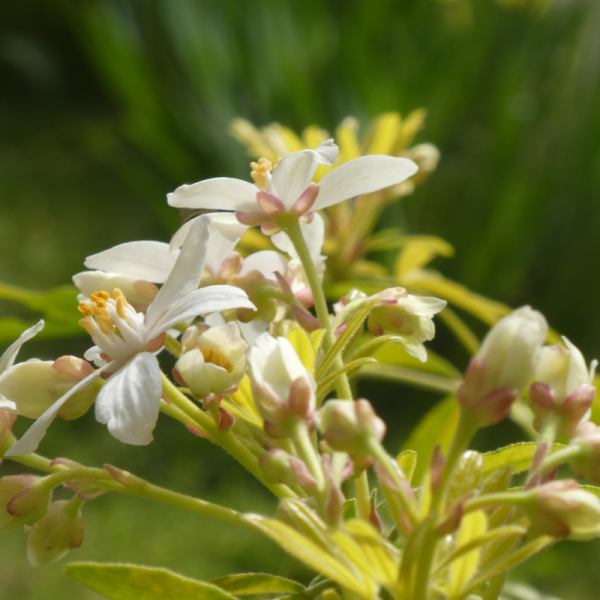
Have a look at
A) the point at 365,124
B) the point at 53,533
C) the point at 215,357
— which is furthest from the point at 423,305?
the point at 365,124

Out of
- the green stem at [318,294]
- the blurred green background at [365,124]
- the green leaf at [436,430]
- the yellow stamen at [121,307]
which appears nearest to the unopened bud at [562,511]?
the green stem at [318,294]

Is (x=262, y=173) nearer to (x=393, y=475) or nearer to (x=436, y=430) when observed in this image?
(x=393, y=475)

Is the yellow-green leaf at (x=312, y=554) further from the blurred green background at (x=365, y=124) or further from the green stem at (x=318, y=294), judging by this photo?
the blurred green background at (x=365, y=124)

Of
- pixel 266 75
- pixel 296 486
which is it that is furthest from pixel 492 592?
pixel 266 75

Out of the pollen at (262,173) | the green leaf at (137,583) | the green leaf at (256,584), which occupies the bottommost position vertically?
the green leaf at (137,583)

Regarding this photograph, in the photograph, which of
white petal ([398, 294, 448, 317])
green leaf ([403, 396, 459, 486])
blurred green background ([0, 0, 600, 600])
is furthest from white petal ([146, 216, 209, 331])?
blurred green background ([0, 0, 600, 600])

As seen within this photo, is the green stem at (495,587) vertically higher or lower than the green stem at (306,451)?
lower

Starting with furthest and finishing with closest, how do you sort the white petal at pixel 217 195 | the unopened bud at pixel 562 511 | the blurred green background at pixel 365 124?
the blurred green background at pixel 365 124
the white petal at pixel 217 195
the unopened bud at pixel 562 511
